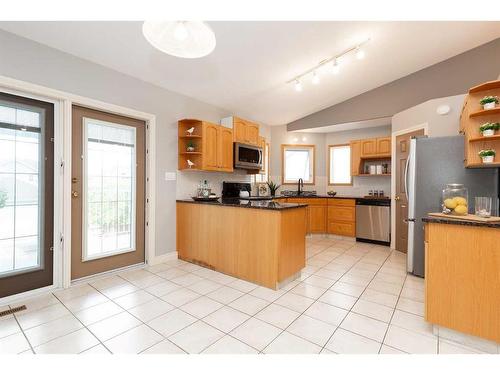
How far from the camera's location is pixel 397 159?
4.07 metres

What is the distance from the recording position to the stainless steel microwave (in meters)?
4.00

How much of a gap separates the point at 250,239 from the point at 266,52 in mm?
2290

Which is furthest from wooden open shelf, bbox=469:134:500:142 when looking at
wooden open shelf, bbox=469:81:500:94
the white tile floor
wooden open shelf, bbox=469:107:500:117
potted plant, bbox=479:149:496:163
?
the white tile floor

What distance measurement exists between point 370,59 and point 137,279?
4368mm

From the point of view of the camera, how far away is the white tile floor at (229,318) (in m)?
1.59

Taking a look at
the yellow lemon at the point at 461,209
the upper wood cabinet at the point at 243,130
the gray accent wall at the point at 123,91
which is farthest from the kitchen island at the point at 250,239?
the upper wood cabinet at the point at 243,130

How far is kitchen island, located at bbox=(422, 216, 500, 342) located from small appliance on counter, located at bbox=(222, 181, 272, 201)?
9.32 feet

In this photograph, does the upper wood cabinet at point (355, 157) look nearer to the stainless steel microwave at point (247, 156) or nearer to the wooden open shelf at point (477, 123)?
the stainless steel microwave at point (247, 156)

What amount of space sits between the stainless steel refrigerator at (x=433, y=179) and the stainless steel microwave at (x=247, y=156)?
7.93ft

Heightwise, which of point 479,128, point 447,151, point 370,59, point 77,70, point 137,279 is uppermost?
point 370,59

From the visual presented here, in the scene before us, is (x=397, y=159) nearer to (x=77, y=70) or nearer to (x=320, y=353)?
(x=320, y=353)

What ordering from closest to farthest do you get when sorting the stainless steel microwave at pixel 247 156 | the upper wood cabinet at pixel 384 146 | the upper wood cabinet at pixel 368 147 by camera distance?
the stainless steel microwave at pixel 247 156 < the upper wood cabinet at pixel 384 146 < the upper wood cabinet at pixel 368 147

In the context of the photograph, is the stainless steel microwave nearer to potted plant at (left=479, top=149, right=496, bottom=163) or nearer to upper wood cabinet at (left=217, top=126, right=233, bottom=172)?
upper wood cabinet at (left=217, top=126, right=233, bottom=172)
